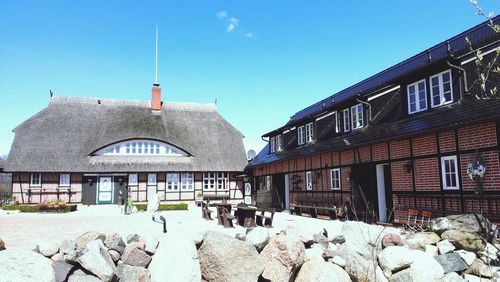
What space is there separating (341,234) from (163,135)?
21631 mm

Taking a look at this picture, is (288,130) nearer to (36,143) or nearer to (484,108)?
(484,108)

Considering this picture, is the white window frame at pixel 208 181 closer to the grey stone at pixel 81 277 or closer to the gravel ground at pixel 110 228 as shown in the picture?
the gravel ground at pixel 110 228

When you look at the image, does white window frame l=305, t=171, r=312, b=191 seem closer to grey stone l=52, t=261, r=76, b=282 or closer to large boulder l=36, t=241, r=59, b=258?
large boulder l=36, t=241, r=59, b=258

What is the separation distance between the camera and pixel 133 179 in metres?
25.1

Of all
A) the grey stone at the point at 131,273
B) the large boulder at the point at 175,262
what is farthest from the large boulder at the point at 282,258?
the grey stone at the point at 131,273

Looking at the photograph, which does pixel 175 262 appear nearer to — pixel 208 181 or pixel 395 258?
pixel 395 258

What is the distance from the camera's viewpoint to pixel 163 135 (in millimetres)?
27266

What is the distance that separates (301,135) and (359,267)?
44.4ft

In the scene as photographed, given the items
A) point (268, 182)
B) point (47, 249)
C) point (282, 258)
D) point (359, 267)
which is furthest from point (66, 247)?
point (268, 182)

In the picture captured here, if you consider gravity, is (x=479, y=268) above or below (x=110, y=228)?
→ below

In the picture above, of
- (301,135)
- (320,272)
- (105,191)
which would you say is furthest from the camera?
(105,191)

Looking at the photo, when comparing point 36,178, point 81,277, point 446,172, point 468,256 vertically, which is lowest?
point 468,256

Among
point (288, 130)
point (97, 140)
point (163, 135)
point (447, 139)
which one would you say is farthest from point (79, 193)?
point (447, 139)

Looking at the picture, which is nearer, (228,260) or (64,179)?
(228,260)
